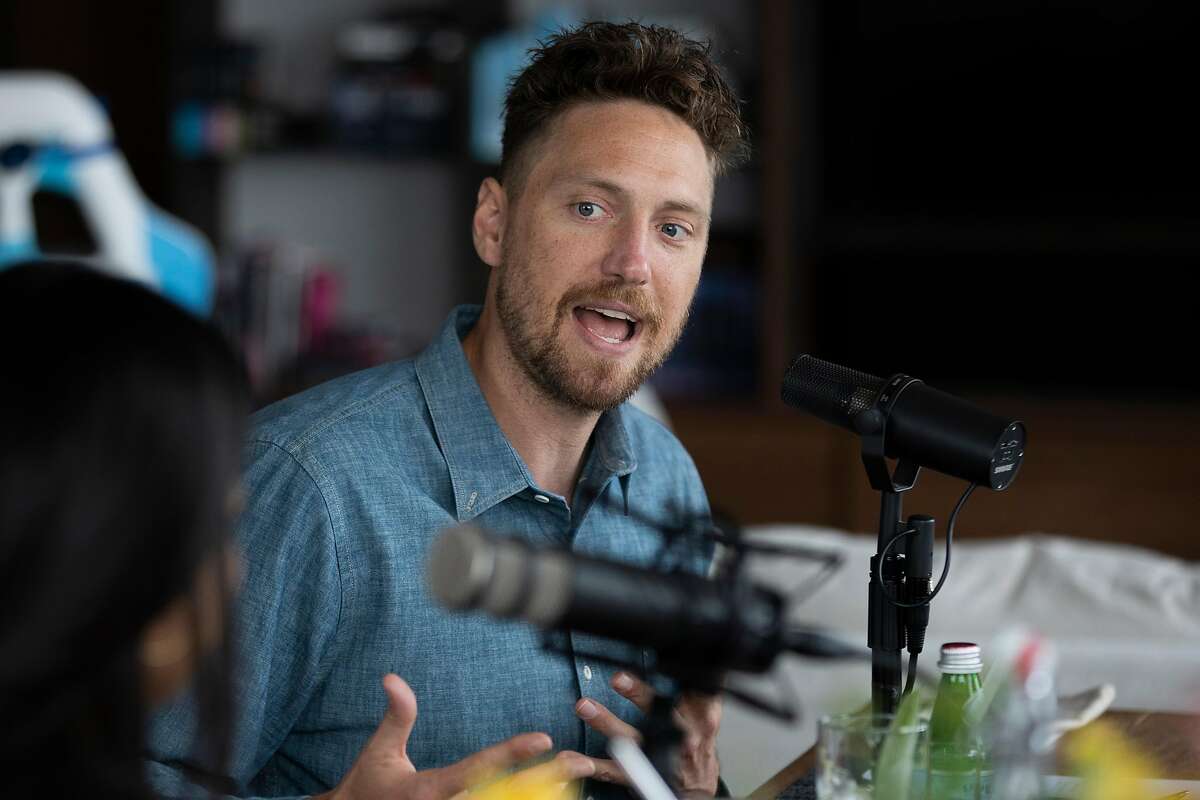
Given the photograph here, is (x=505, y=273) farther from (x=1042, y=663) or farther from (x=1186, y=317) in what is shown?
(x=1186, y=317)

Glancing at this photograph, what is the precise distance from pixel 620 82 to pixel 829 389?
49cm

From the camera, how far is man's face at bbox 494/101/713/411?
5.20 feet

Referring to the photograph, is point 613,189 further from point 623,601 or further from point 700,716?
point 623,601

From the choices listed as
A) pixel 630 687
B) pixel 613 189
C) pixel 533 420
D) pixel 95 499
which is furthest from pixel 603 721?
pixel 95 499

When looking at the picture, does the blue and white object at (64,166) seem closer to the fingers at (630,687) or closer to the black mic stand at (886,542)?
the fingers at (630,687)

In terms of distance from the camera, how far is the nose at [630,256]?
157cm

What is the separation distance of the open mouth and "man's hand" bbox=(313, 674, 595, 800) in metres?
0.57

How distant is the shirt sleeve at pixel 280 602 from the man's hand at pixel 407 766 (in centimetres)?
24

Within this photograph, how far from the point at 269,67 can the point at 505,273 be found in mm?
3062

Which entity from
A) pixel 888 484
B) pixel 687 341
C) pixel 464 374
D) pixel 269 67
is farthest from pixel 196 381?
pixel 269 67

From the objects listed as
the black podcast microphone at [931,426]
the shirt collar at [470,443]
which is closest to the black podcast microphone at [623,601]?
the black podcast microphone at [931,426]

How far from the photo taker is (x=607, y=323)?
1.62 m

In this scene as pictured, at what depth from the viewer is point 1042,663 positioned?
2.96ft

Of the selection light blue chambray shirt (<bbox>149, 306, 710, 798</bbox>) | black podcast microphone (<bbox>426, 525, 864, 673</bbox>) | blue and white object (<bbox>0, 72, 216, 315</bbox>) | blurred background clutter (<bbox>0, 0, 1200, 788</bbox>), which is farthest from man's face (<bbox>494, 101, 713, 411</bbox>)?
blurred background clutter (<bbox>0, 0, 1200, 788</bbox>)
